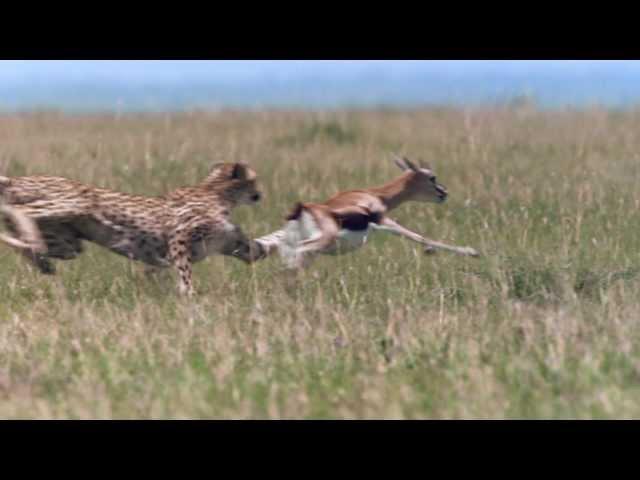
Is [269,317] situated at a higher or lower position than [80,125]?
lower

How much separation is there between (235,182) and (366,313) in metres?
2.31

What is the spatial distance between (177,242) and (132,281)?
1.52 feet

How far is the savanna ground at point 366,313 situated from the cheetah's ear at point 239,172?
0.64 meters

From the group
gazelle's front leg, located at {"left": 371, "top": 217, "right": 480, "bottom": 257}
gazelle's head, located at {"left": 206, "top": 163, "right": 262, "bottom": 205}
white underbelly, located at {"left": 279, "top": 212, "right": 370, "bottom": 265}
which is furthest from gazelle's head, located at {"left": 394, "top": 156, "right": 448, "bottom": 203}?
gazelle's head, located at {"left": 206, "top": 163, "right": 262, "bottom": 205}

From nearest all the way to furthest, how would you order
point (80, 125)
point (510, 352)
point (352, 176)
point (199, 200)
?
1. point (510, 352)
2. point (199, 200)
3. point (352, 176)
4. point (80, 125)

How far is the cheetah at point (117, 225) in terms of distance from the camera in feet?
29.5

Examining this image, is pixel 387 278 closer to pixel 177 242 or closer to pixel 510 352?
pixel 177 242

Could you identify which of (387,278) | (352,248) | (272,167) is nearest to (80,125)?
(272,167)

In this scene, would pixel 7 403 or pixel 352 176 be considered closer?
pixel 7 403

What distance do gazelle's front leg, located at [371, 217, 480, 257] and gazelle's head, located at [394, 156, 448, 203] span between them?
609 mm

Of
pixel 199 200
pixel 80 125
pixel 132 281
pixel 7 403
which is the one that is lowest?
pixel 7 403

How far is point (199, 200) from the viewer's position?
31.5ft

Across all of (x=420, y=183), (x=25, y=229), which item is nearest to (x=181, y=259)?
(x=25, y=229)

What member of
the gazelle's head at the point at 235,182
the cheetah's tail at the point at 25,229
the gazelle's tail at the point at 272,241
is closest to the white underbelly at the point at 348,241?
the gazelle's tail at the point at 272,241
